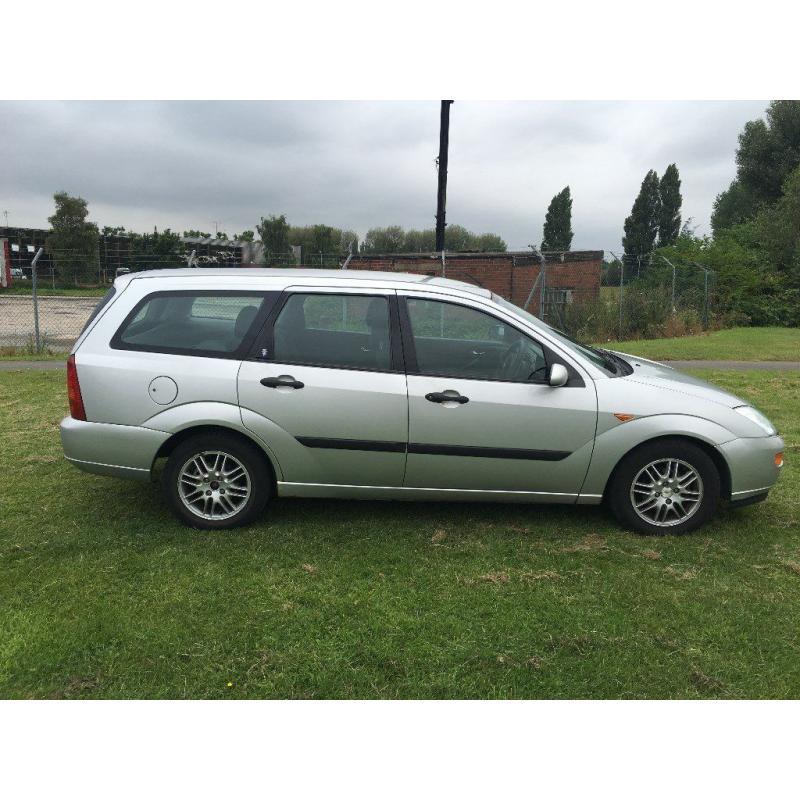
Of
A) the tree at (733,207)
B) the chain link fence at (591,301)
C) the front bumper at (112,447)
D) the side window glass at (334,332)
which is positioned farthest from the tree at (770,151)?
the front bumper at (112,447)

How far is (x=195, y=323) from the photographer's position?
15.0 ft

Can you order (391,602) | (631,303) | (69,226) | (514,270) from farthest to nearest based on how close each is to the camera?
(69,226), (514,270), (631,303), (391,602)

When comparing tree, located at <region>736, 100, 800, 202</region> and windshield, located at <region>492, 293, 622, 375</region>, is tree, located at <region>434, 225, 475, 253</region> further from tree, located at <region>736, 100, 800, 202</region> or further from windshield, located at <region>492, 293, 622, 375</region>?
windshield, located at <region>492, 293, 622, 375</region>

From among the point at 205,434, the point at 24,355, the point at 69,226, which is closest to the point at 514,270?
the point at 24,355

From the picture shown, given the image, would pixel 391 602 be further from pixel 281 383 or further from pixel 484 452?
pixel 281 383

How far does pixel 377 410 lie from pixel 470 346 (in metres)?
0.80

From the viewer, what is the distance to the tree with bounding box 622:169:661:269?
5519 centimetres

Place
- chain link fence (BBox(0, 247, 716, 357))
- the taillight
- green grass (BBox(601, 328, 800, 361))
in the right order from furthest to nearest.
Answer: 1. chain link fence (BBox(0, 247, 716, 357))
2. green grass (BBox(601, 328, 800, 361))
3. the taillight

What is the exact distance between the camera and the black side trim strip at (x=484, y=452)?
4355 millimetres

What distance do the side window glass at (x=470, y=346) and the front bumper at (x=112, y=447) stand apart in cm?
178

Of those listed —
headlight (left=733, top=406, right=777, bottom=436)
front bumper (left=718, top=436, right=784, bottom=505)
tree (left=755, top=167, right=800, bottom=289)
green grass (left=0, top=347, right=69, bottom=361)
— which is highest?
tree (left=755, top=167, right=800, bottom=289)

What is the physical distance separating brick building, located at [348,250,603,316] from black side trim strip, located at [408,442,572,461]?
1237 cm

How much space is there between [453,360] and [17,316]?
83.5 ft

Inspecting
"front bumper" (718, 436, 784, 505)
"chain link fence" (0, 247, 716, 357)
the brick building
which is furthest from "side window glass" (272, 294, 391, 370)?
the brick building
